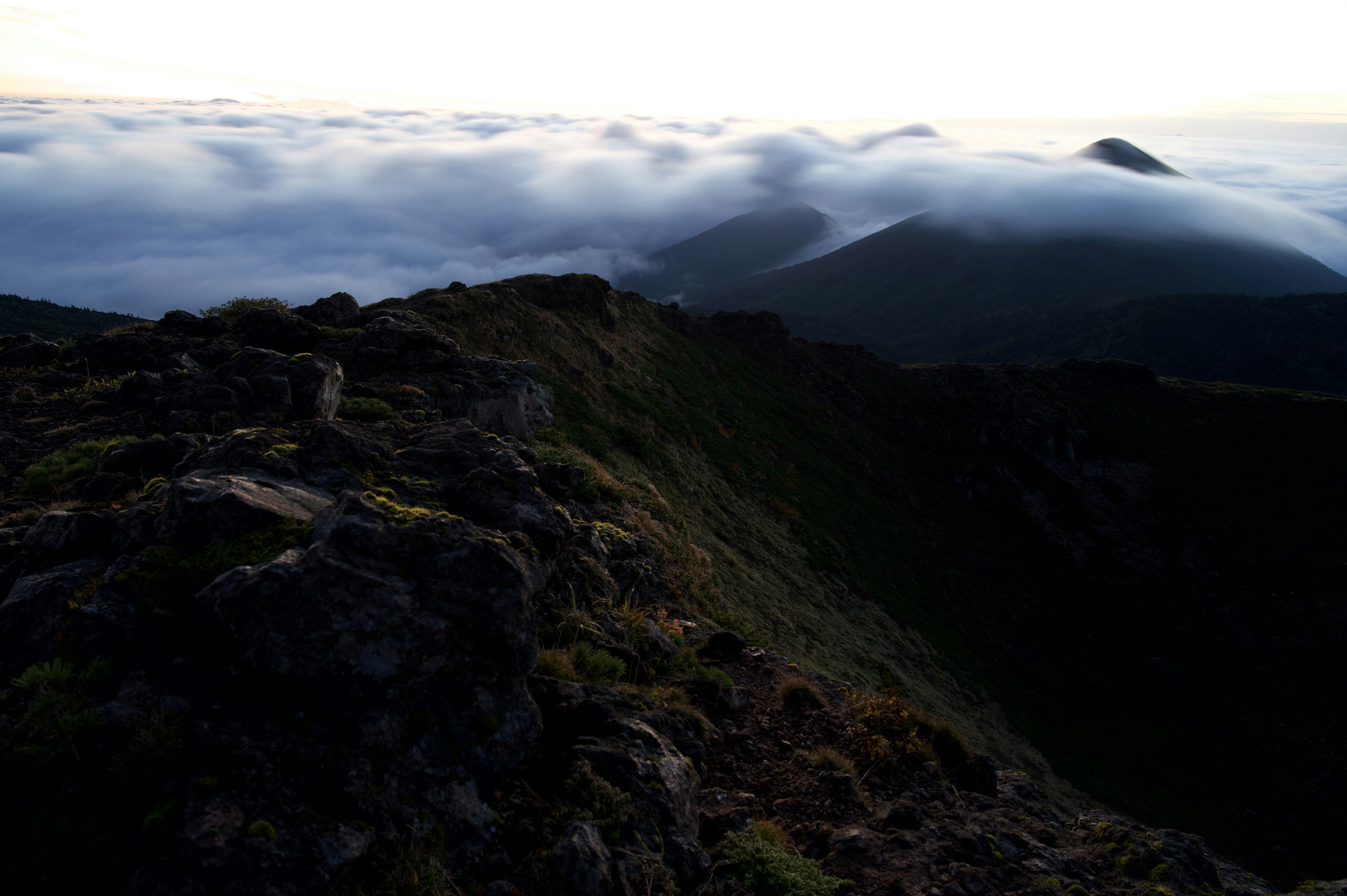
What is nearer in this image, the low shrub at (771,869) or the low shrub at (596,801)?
the low shrub at (596,801)

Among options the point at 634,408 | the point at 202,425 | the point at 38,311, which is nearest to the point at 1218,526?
the point at 634,408

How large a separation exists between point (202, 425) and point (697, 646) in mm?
11667

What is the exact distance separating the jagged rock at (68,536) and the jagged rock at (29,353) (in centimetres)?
1442

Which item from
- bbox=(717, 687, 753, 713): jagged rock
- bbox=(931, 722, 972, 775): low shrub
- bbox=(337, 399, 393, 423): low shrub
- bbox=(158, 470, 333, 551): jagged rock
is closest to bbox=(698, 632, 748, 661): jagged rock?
bbox=(717, 687, 753, 713): jagged rock

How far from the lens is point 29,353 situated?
717 inches

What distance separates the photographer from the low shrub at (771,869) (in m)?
7.00

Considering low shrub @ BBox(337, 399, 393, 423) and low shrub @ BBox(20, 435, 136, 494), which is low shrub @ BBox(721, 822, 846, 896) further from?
low shrub @ BBox(20, 435, 136, 494)

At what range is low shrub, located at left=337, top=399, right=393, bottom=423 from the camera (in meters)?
14.5

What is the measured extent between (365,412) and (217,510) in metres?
6.98

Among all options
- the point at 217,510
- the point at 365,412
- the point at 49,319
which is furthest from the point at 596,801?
the point at 49,319

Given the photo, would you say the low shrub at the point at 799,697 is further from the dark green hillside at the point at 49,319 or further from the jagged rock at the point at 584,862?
the dark green hillside at the point at 49,319

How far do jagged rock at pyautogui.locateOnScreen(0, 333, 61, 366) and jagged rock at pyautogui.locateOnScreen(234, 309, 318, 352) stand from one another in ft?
15.7

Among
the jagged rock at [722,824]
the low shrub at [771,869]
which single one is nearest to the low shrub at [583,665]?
the jagged rock at [722,824]

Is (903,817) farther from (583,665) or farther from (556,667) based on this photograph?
(556,667)
